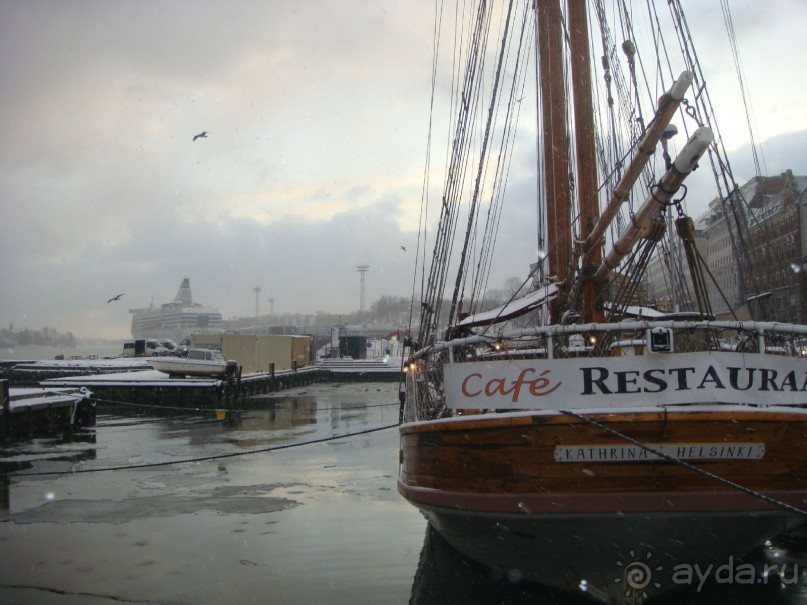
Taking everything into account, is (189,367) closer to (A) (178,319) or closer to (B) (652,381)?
(B) (652,381)

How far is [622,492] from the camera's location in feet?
19.0

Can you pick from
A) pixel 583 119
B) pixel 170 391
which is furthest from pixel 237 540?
pixel 170 391

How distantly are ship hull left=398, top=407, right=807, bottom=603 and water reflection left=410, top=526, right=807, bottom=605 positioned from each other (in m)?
0.37

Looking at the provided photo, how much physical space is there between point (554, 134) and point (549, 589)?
7208 mm

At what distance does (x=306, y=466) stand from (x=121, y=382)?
2473 cm

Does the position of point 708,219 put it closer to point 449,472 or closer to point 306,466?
point 306,466

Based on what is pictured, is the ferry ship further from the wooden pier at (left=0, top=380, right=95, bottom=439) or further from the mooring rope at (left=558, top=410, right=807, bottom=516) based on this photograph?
the mooring rope at (left=558, top=410, right=807, bottom=516)

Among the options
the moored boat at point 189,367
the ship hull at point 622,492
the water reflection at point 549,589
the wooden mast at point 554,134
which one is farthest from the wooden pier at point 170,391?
the ship hull at point 622,492

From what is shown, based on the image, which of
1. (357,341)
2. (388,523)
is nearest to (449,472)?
(388,523)

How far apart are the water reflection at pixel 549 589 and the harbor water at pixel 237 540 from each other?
0.02 metres

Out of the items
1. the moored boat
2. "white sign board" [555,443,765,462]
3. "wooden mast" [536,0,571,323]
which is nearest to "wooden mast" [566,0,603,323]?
"wooden mast" [536,0,571,323]

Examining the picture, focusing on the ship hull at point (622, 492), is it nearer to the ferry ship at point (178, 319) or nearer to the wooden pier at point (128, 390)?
the wooden pier at point (128, 390)

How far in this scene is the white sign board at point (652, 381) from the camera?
19.2 ft

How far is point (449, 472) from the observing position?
6551 mm
